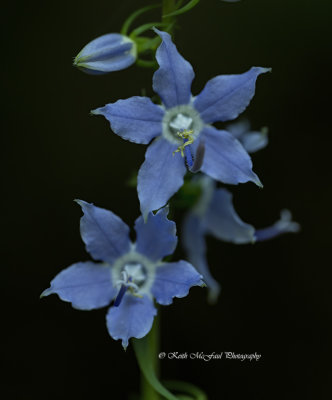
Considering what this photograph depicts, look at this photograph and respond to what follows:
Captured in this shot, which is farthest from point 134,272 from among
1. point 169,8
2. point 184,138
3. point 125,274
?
point 169,8

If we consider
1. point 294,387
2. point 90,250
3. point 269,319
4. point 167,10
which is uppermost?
point 167,10

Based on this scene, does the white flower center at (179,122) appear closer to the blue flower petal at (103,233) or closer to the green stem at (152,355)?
the blue flower petal at (103,233)

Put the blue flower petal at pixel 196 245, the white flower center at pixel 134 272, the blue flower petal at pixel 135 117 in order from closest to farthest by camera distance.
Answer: the blue flower petal at pixel 135 117, the white flower center at pixel 134 272, the blue flower petal at pixel 196 245

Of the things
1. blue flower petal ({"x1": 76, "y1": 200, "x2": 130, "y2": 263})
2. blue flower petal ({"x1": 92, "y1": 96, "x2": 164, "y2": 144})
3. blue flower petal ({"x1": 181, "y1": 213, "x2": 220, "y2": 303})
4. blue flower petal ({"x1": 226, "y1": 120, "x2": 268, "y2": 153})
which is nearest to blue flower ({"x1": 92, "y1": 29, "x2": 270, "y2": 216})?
blue flower petal ({"x1": 92, "y1": 96, "x2": 164, "y2": 144})

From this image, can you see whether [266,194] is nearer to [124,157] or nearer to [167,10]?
[124,157]

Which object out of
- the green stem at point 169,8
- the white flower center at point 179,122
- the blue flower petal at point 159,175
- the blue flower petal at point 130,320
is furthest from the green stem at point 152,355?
the green stem at point 169,8

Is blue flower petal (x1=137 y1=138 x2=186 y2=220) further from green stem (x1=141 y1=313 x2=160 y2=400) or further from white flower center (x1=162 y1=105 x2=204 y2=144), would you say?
green stem (x1=141 y1=313 x2=160 y2=400)

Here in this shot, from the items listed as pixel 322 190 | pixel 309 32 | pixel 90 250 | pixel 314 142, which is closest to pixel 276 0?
pixel 309 32
